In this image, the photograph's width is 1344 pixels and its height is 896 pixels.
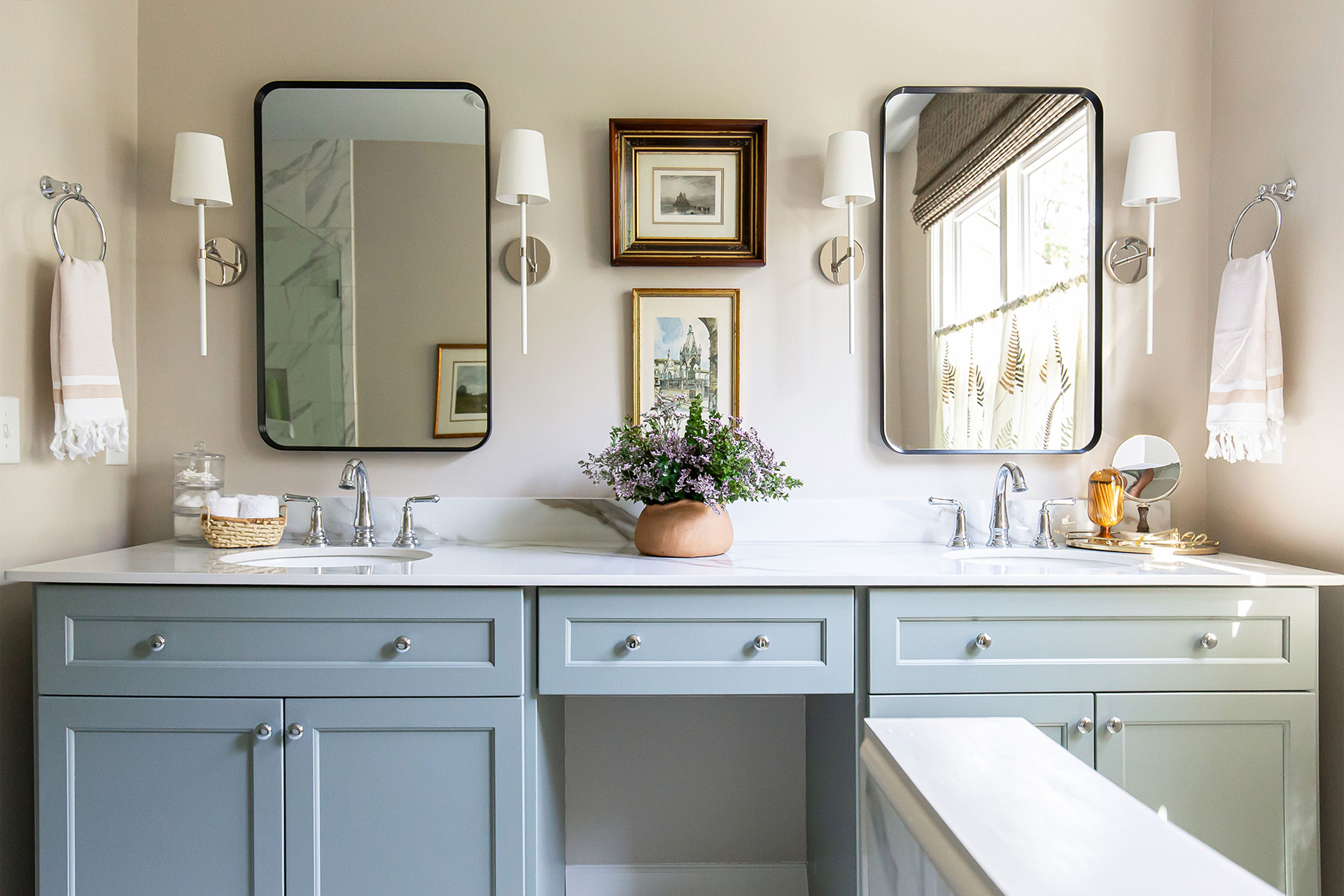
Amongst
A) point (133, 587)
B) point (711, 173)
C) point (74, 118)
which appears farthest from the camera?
point (711, 173)

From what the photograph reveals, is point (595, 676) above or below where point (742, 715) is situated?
above

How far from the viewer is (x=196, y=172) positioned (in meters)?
1.78

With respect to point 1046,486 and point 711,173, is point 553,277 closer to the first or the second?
point 711,173

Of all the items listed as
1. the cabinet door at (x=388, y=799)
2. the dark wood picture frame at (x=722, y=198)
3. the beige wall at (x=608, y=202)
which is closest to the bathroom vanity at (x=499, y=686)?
the cabinet door at (x=388, y=799)

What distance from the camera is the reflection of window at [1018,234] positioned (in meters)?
1.92

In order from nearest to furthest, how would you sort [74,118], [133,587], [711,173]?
1. [133,587]
2. [74,118]
3. [711,173]

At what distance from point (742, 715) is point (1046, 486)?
952mm

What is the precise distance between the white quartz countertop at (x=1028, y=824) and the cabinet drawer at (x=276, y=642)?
2.97 ft

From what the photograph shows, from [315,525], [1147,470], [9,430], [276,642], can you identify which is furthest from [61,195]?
[1147,470]

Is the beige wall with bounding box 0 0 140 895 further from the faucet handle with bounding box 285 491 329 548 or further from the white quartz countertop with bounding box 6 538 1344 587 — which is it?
the faucet handle with bounding box 285 491 329 548

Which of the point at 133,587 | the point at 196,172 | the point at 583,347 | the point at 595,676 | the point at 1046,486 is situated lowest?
the point at 595,676

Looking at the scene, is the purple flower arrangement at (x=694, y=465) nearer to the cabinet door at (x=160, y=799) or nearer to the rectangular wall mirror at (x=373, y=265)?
the rectangular wall mirror at (x=373, y=265)

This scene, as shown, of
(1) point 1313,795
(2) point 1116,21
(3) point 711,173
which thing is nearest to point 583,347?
(3) point 711,173

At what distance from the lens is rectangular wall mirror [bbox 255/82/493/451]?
192cm
